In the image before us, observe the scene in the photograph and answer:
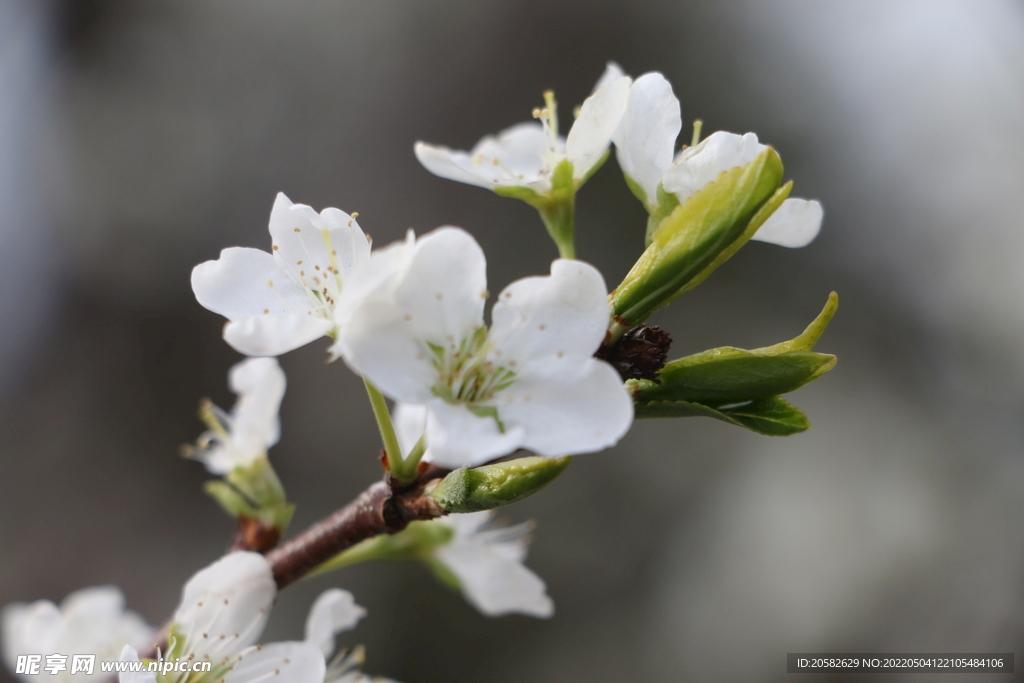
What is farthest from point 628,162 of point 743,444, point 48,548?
point 48,548

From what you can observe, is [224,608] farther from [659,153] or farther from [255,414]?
[659,153]

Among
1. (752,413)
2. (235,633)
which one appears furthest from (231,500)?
(752,413)

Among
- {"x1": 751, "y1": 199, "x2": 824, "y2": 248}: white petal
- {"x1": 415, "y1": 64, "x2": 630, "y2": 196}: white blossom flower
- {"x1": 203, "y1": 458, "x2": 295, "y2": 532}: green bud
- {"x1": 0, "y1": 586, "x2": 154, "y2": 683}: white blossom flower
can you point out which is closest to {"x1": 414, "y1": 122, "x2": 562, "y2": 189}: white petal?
{"x1": 415, "y1": 64, "x2": 630, "y2": 196}: white blossom flower

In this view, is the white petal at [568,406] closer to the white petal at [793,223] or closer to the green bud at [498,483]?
the green bud at [498,483]

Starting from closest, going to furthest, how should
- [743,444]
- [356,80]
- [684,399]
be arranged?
[684,399] < [743,444] < [356,80]

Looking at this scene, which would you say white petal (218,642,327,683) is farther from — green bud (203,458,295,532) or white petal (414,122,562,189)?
white petal (414,122,562,189)

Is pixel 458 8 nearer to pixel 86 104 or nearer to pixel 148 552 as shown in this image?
pixel 86 104

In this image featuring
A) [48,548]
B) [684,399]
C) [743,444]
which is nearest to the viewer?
[684,399]
